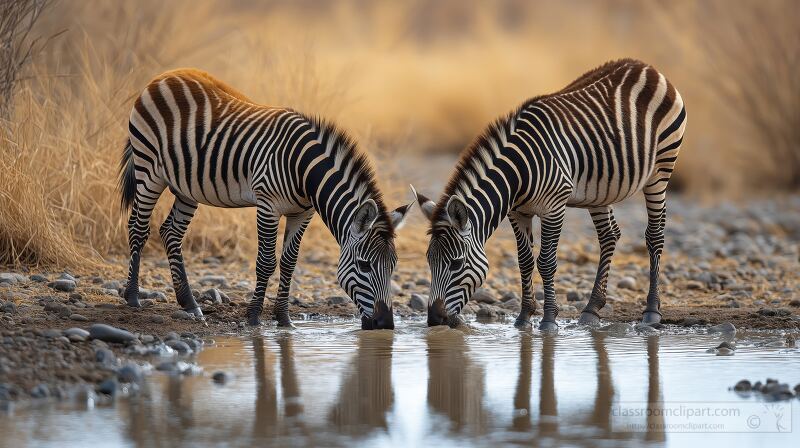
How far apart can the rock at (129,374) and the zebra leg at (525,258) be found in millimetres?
3279

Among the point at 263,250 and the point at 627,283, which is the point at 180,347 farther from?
the point at 627,283

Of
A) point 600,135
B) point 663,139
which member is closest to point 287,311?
point 600,135

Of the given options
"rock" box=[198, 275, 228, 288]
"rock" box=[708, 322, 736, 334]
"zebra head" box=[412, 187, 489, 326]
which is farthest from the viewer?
"rock" box=[198, 275, 228, 288]

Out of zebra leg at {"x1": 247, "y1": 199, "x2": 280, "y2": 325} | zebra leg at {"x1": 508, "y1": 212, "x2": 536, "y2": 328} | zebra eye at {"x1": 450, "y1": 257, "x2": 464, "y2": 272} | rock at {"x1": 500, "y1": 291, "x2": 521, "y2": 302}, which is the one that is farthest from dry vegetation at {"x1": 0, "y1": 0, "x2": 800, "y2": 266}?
zebra eye at {"x1": 450, "y1": 257, "x2": 464, "y2": 272}

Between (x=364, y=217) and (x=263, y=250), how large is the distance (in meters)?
1.02

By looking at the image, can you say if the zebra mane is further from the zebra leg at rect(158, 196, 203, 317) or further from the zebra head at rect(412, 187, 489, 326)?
the zebra leg at rect(158, 196, 203, 317)

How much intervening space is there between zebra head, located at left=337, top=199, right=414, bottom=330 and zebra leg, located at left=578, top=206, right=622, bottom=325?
1845 mm

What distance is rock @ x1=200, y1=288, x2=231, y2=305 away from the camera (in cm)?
931

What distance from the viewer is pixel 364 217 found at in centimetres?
775

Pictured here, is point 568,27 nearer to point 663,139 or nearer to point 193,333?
point 663,139

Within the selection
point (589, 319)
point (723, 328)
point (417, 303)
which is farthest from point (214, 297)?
point (723, 328)

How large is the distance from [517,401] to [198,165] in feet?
12.0

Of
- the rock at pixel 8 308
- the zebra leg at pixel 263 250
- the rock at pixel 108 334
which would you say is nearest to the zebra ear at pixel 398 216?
the zebra leg at pixel 263 250

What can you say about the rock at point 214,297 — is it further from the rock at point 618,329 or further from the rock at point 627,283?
the rock at point 627,283
